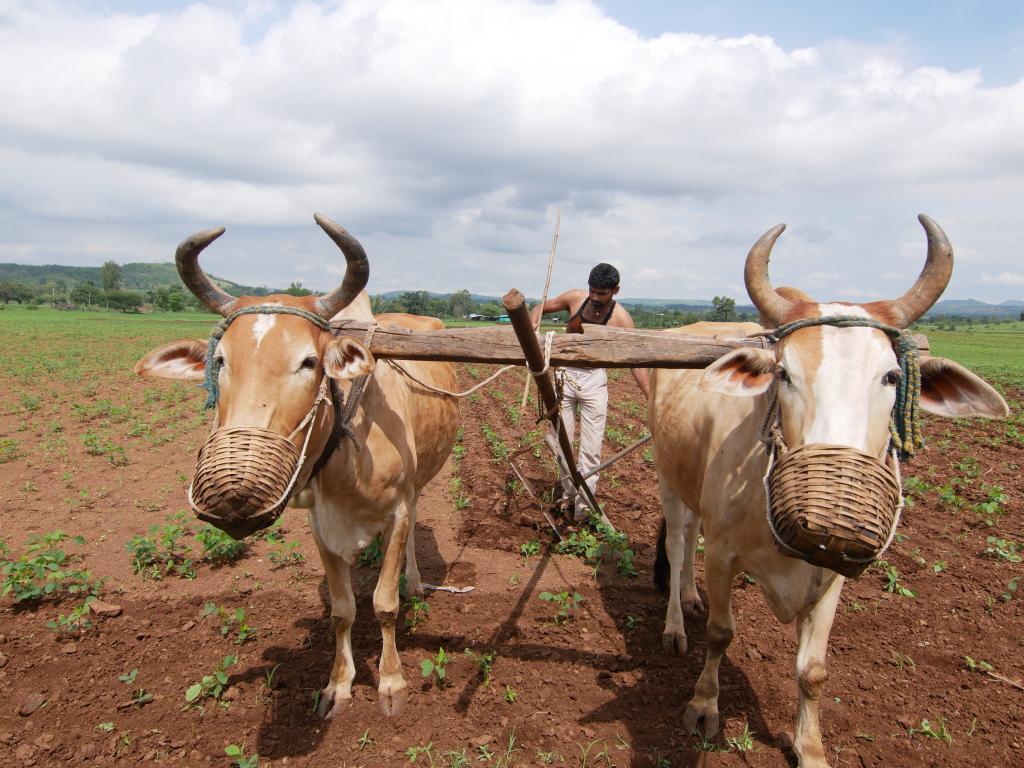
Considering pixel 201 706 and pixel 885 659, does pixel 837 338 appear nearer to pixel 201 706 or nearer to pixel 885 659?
pixel 885 659

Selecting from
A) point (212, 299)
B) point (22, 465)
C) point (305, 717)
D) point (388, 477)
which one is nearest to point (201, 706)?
point (305, 717)

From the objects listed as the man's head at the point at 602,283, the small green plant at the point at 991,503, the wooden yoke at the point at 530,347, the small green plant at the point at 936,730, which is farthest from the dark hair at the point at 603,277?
the small green plant at the point at 991,503

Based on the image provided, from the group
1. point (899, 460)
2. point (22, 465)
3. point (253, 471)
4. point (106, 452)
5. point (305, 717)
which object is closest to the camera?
point (253, 471)

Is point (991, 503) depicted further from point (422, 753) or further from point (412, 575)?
point (422, 753)

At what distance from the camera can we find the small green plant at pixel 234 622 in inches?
167

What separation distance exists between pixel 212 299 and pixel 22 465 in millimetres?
7675

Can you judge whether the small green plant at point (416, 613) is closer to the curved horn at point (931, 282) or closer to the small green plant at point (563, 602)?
the small green plant at point (563, 602)

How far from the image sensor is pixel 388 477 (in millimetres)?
3604

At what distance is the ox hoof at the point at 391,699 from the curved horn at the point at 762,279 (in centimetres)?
302

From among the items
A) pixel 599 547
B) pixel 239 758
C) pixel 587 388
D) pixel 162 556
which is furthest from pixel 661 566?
pixel 162 556

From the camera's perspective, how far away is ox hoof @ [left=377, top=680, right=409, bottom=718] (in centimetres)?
361

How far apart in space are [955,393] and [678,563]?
2388 mm

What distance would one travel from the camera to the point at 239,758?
3.14 meters

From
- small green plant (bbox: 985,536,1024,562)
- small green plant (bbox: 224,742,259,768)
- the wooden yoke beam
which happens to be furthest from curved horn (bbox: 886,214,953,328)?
small green plant (bbox: 985,536,1024,562)
